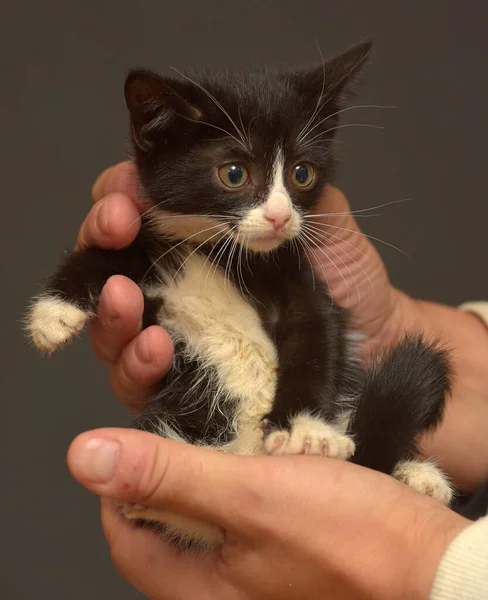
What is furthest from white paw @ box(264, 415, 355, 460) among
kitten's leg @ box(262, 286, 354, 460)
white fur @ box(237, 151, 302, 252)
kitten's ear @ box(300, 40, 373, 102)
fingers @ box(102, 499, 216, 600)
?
kitten's ear @ box(300, 40, 373, 102)

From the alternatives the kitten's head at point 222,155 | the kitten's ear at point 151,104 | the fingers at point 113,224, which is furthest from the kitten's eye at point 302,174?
the fingers at point 113,224

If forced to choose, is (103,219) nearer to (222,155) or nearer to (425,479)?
(222,155)

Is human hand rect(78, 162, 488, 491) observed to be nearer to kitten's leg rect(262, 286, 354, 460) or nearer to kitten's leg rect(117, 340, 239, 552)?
kitten's leg rect(117, 340, 239, 552)

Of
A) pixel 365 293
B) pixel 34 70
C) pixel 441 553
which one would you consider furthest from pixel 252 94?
pixel 34 70

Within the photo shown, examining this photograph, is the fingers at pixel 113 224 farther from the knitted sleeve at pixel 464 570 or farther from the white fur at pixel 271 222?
the knitted sleeve at pixel 464 570

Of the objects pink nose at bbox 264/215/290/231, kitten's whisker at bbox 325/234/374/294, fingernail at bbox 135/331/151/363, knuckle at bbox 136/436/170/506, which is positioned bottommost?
knuckle at bbox 136/436/170/506

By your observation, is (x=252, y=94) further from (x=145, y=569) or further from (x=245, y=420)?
(x=145, y=569)
